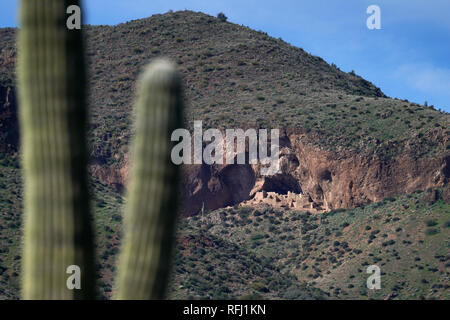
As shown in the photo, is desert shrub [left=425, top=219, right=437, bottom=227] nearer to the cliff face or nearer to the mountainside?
the mountainside

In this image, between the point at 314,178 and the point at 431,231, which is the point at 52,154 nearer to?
the point at 431,231

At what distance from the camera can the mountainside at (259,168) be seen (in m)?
44.3

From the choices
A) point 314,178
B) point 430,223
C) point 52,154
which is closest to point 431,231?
point 430,223

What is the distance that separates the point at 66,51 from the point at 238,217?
179 feet

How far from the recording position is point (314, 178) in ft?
203

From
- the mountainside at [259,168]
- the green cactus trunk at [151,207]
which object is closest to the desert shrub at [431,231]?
the mountainside at [259,168]

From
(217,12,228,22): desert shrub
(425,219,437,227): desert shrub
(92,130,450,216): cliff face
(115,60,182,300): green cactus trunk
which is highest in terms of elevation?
(217,12,228,22): desert shrub

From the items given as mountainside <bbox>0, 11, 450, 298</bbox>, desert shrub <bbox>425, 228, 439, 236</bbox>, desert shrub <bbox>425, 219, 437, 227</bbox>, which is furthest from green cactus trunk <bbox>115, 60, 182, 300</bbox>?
desert shrub <bbox>425, 219, 437, 227</bbox>

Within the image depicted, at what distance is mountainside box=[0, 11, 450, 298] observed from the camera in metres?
44.3

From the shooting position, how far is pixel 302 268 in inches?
2046

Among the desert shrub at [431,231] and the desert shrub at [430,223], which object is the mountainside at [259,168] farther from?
the desert shrub at [430,223]

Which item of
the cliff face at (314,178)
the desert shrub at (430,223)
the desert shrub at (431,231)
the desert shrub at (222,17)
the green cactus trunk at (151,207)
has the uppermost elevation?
the desert shrub at (222,17)

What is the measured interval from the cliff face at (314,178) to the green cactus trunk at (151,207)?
166 feet

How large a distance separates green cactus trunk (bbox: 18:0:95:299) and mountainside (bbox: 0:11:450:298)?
88.1 ft
